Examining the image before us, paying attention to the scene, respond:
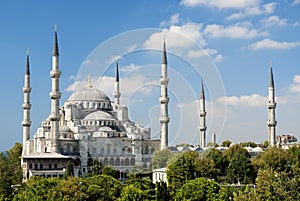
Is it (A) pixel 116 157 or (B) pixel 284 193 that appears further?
(A) pixel 116 157

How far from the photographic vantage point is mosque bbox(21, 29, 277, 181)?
37.4 metres

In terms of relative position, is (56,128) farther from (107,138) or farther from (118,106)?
(118,106)

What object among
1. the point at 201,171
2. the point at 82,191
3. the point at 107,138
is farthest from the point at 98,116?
the point at 82,191

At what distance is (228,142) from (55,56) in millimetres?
26917

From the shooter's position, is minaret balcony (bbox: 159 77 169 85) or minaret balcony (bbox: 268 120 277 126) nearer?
minaret balcony (bbox: 159 77 169 85)

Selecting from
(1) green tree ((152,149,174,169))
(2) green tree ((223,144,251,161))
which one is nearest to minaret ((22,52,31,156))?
(1) green tree ((152,149,174,169))

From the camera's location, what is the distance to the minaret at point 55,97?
38156 millimetres

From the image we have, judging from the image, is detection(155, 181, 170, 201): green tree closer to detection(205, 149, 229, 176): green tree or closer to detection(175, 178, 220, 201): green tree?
detection(175, 178, 220, 201): green tree

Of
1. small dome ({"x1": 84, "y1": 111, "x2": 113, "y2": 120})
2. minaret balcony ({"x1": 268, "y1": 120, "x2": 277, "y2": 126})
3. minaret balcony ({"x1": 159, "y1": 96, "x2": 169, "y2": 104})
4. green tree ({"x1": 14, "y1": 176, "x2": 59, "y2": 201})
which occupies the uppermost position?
minaret balcony ({"x1": 159, "y1": 96, "x2": 169, "y2": 104})

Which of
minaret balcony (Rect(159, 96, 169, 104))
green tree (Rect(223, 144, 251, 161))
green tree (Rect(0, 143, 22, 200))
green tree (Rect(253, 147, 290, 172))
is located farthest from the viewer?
minaret balcony (Rect(159, 96, 169, 104))

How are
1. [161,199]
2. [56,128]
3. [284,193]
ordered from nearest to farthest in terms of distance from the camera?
[284,193] < [161,199] < [56,128]

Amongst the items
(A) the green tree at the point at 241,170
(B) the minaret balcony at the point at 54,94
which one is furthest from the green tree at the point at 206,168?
(B) the minaret balcony at the point at 54,94

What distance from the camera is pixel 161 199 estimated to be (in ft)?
61.6

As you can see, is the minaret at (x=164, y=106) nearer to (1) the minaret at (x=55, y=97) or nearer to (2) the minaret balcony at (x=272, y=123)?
(1) the minaret at (x=55, y=97)
